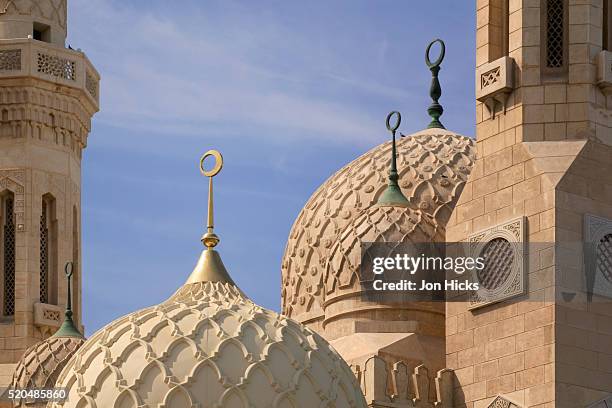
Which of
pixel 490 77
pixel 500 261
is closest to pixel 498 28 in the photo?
pixel 490 77

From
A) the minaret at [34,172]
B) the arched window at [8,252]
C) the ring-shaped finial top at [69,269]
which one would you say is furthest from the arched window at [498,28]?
the arched window at [8,252]

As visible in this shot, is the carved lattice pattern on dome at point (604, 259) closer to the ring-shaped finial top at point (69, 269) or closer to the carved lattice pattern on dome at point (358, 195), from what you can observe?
the carved lattice pattern on dome at point (358, 195)

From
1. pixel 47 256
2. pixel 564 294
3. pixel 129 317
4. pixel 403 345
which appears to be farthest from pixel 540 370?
pixel 47 256

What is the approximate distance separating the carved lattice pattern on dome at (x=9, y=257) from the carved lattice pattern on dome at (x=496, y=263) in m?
11.3

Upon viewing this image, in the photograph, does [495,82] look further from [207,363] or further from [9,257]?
[9,257]

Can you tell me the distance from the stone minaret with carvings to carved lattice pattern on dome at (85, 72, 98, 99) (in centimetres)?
1083

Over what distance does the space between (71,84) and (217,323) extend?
12469mm

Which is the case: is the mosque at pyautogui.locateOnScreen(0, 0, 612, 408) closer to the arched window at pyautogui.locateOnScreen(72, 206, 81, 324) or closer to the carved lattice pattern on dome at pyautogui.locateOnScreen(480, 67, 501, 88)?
the carved lattice pattern on dome at pyautogui.locateOnScreen(480, 67, 501, 88)

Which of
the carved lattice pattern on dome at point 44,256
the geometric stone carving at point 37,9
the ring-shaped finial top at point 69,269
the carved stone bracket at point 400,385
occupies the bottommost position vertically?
the carved stone bracket at point 400,385

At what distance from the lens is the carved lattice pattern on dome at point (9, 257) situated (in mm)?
35812

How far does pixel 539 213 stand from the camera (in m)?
26.1

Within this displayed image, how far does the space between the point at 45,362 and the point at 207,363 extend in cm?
807

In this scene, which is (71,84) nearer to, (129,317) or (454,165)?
(454,165)

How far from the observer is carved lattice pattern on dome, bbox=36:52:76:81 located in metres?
36.1
